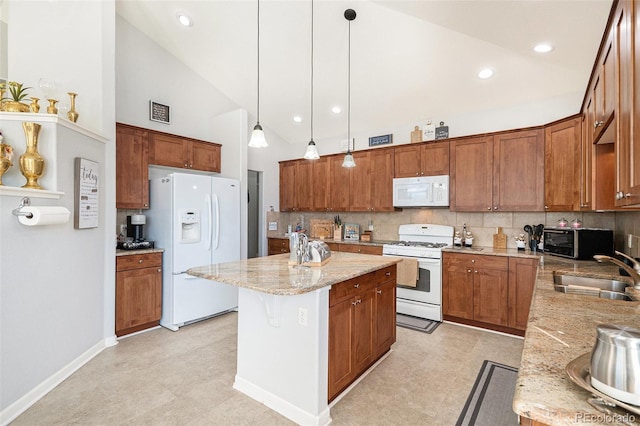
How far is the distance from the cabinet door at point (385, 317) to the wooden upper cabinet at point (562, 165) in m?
2.01

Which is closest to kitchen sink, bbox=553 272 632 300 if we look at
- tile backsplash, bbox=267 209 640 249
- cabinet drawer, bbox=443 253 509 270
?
tile backsplash, bbox=267 209 640 249

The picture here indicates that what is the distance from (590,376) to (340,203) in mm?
4430

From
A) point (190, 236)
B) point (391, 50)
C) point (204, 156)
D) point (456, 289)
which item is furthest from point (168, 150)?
point (456, 289)

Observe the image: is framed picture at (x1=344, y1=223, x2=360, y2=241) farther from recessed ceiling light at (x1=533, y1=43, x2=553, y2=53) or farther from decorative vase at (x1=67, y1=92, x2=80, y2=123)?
decorative vase at (x1=67, y1=92, x2=80, y2=123)

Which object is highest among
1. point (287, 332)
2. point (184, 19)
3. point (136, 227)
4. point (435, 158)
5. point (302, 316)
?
point (184, 19)

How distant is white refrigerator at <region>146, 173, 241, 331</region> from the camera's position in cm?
368

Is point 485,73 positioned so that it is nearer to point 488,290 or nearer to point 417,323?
point 488,290

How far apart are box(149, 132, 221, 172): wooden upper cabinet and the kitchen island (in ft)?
7.78

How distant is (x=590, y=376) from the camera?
0.81m

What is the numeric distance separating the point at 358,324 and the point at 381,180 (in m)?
2.72

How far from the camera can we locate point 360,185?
495 centimetres

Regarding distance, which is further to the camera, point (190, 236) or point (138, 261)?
point (190, 236)

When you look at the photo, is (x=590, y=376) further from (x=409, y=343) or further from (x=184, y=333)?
(x=184, y=333)
